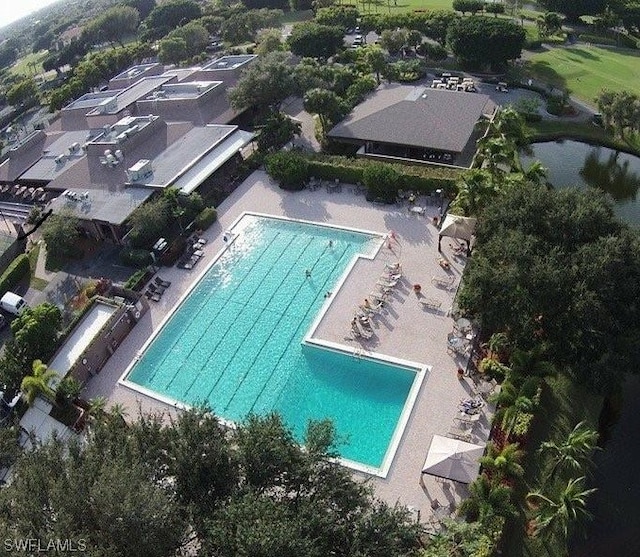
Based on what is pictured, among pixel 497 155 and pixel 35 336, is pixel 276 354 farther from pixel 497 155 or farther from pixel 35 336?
pixel 497 155

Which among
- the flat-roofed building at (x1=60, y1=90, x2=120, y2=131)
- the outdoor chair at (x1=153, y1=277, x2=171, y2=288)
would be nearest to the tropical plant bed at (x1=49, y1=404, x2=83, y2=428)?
the outdoor chair at (x1=153, y1=277, x2=171, y2=288)

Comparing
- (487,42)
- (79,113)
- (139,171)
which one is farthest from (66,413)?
(487,42)

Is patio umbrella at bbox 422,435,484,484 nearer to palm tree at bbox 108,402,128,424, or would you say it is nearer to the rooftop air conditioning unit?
palm tree at bbox 108,402,128,424

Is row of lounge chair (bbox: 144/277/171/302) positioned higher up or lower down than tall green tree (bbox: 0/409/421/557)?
lower down

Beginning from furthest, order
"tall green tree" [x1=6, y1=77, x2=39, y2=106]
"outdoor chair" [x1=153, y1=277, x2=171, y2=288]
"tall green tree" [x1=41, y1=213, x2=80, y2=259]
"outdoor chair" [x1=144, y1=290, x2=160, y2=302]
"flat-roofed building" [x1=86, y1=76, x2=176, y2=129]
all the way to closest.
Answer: "tall green tree" [x1=6, y1=77, x2=39, y2=106]
"flat-roofed building" [x1=86, y1=76, x2=176, y2=129]
"tall green tree" [x1=41, y1=213, x2=80, y2=259]
"outdoor chair" [x1=153, y1=277, x2=171, y2=288]
"outdoor chair" [x1=144, y1=290, x2=160, y2=302]

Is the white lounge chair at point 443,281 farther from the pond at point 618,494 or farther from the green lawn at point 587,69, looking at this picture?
the green lawn at point 587,69

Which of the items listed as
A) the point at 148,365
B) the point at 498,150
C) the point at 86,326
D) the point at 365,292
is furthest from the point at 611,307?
the point at 86,326
